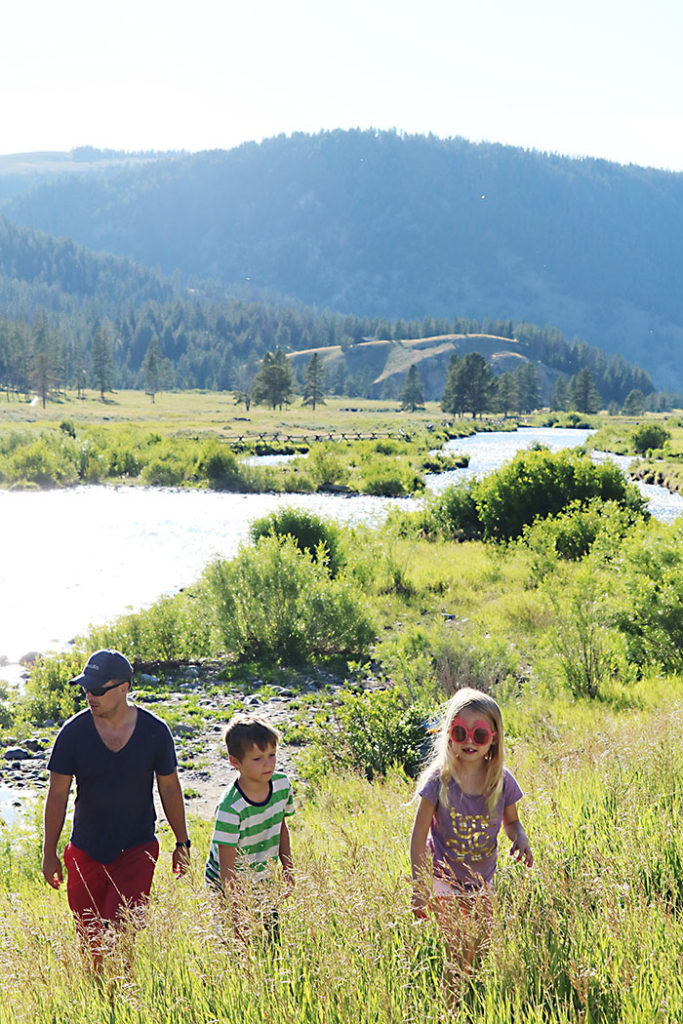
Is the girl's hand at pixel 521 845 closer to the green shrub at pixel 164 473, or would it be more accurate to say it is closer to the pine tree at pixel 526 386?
the green shrub at pixel 164 473

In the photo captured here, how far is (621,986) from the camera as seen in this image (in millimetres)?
3023

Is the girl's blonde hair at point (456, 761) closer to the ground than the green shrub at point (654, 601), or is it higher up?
higher up

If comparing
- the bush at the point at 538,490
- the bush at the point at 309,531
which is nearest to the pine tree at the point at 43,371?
the bush at the point at 538,490

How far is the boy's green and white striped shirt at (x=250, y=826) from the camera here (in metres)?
4.42

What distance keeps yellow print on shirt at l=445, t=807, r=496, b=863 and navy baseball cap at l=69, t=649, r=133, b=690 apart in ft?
6.57

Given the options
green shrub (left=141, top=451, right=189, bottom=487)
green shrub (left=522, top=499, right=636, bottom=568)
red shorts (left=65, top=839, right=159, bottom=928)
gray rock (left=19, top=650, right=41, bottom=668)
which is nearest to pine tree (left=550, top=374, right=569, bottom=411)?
green shrub (left=141, top=451, right=189, bottom=487)

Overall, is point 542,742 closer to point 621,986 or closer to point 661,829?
point 661,829

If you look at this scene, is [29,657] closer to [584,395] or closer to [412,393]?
[412,393]

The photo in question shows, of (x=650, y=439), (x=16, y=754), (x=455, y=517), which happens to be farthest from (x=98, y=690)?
(x=650, y=439)

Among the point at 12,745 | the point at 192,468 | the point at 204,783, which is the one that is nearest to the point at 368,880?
the point at 204,783

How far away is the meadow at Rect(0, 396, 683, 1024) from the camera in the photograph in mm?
3260

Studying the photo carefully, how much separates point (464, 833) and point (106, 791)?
2.09 metres

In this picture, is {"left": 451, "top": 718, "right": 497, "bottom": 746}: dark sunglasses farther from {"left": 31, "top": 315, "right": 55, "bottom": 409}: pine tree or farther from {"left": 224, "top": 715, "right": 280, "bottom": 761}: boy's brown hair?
{"left": 31, "top": 315, "right": 55, "bottom": 409}: pine tree

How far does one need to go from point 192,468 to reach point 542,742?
4454 cm
